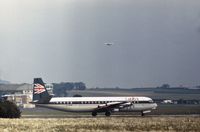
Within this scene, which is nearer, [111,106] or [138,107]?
[111,106]

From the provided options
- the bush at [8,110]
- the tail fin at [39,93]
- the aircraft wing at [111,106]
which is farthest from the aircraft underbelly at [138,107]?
the bush at [8,110]

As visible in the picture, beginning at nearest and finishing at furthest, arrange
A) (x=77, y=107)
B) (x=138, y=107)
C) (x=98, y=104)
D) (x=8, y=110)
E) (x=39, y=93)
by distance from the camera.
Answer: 1. (x=8, y=110)
2. (x=77, y=107)
3. (x=98, y=104)
4. (x=138, y=107)
5. (x=39, y=93)

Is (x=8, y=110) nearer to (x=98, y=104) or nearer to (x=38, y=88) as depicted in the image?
(x=38, y=88)

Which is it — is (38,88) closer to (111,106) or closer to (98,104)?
(98,104)

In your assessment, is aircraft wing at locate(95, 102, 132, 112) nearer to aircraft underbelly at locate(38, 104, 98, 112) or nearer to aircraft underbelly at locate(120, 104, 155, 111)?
aircraft underbelly at locate(120, 104, 155, 111)

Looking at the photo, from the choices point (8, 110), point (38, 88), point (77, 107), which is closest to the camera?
point (8, 110)

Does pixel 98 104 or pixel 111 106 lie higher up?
pixel 98 104

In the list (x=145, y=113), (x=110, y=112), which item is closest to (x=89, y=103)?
(x=110, y=112)

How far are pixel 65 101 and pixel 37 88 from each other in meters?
9.62

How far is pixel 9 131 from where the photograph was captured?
54594mm

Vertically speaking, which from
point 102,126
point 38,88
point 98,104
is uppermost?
point 38,88

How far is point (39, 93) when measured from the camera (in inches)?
4048

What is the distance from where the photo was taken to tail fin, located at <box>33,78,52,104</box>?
3912 inches

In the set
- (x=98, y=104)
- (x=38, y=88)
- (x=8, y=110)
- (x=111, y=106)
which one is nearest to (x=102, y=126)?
(x=8, y=110)
